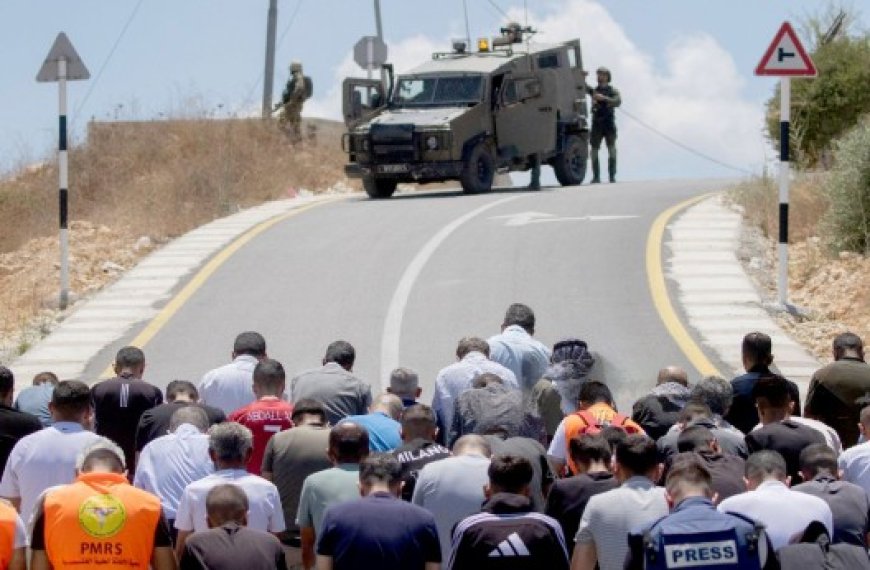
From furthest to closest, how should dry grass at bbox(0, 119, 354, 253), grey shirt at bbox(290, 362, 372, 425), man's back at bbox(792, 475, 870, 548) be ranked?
dry grass at bbox(0, 119, 354, 253), grey shirt at bbox(290, 362, 372, 425), man's back at bbox(792, 475, 870, 548)

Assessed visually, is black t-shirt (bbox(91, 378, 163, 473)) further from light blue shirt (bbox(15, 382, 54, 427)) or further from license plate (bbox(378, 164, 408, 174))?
license plate (bbox(378, 164, 408, 174))

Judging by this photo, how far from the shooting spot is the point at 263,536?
842 centimetres

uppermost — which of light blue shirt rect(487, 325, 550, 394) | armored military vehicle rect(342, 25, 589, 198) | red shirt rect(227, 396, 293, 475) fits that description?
armored military vehicle rect(342, 25, 589, 198)

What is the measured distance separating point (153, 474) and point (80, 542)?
1.60m

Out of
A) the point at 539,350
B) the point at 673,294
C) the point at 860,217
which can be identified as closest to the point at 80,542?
the point at 539,350

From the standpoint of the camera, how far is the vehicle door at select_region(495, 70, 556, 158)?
3259 centimetres

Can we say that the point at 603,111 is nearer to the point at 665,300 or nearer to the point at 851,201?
the point at 851,201

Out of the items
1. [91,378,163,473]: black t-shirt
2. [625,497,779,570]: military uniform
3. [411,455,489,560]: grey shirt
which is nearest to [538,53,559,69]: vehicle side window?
[91,378,163,473]: black t-shirt

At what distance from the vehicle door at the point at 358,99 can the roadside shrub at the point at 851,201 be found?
11154mm

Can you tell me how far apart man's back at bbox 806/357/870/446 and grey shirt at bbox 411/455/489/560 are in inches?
129

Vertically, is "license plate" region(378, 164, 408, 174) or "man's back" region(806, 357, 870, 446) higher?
→ "license plate" region(378, 164, 408, 174)

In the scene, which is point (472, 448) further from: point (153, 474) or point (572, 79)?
point (572, 79)

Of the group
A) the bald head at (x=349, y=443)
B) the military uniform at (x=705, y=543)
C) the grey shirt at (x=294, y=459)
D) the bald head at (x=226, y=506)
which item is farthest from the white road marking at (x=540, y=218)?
the military uniform at (x=705, y=543)

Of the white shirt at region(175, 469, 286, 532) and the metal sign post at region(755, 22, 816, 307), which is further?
the metal sign post at region(755, 22, 816, 307)
